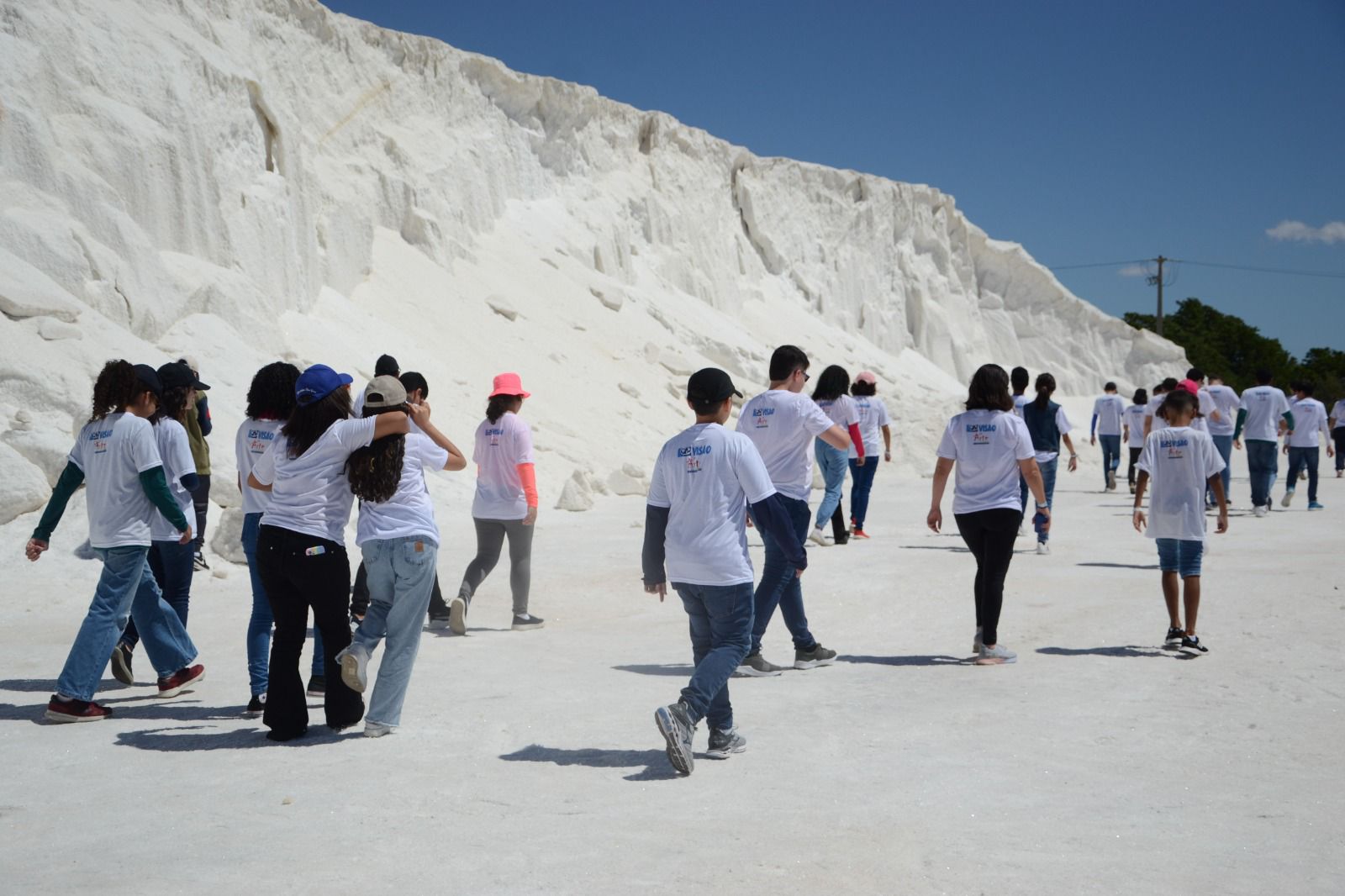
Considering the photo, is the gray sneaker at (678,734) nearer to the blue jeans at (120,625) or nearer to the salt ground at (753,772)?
the salt ground at (753,772)

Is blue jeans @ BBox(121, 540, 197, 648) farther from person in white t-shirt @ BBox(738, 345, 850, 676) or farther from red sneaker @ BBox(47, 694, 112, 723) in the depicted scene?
person in white t-shirt @ BBox(738, 345, 850, 676)

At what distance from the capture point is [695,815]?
414 cm

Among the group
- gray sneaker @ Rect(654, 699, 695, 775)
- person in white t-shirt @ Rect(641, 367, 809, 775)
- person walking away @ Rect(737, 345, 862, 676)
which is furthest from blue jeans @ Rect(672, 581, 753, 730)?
person walking away @ Rect(737, 345, 862, 676)

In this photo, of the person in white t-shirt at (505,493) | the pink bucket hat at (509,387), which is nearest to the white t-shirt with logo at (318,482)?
the person in white t-shirt at (505,493)

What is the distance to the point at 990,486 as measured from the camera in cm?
689

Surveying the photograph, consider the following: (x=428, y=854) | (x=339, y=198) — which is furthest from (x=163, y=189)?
(x=428, y=854)

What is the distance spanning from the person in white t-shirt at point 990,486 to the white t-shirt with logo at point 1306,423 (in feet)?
33.9

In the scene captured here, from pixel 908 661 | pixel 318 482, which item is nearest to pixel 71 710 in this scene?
pixel 318 482

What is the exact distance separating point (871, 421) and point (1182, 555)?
6.67 m

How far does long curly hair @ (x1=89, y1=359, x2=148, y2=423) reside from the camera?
5.79 metres

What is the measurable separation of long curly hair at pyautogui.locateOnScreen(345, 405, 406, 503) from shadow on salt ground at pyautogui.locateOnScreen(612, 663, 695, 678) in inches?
87.8

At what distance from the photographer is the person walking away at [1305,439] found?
50.2 feet

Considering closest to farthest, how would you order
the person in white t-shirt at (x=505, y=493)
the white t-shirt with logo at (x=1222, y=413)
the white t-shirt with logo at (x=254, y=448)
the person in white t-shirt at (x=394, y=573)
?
1. the person in white t-shirt at (x=394, y=573)
2. the white t-shirt with logo at (x=254, y=448)
3. the person in white t-shirt at (x=505, y=493)
4. the white t-shirt with logo at (x=1222, y=413)

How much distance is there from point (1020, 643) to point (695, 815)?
4.02 metres
